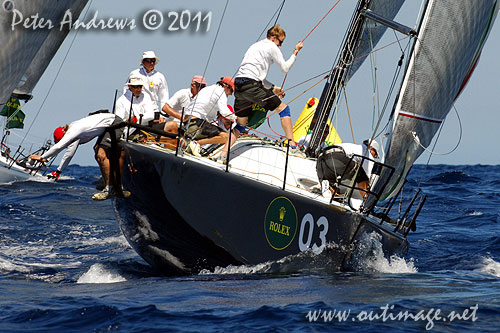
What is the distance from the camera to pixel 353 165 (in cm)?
878

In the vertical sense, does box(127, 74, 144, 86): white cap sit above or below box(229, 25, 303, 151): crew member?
below

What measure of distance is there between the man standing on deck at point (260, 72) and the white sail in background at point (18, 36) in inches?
90.1

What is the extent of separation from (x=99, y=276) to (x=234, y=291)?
196 cm

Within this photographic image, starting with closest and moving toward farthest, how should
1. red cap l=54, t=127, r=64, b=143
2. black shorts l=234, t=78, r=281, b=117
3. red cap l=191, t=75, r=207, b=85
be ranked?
red cap l=54, t=127, r=64, b=143
black shorts l=234, t=78, r=281, b=117
red cap l=191, t=75, r=207, b=85

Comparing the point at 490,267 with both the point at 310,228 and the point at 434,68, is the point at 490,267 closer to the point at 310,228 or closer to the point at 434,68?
the point at 434,68

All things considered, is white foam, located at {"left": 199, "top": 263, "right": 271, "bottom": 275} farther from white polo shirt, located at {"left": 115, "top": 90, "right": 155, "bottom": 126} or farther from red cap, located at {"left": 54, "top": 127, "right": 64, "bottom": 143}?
red cap, located at {"left": 54, "top": 127, "right": 64, "bottom": 143}

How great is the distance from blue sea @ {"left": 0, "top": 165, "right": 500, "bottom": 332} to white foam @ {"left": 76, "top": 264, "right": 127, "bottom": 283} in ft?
0.04

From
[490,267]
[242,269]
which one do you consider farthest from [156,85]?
[490,267]

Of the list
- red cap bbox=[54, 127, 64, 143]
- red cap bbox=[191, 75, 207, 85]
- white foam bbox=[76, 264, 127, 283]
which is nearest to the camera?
white foam bbox=[76, 264, 127, 283]

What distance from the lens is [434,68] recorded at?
8.26 metres

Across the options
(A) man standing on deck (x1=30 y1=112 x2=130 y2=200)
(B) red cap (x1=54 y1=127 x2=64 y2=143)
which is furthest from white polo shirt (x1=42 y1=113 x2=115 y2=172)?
(B) red cap (x1=54 y1=127 x2=64 y2=143)

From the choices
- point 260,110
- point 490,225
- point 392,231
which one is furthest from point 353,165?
point 490,225

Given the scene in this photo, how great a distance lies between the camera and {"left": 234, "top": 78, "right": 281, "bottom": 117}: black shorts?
367 inches

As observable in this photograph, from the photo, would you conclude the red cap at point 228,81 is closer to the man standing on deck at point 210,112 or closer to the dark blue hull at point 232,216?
the man standing on deck at point 210,112
